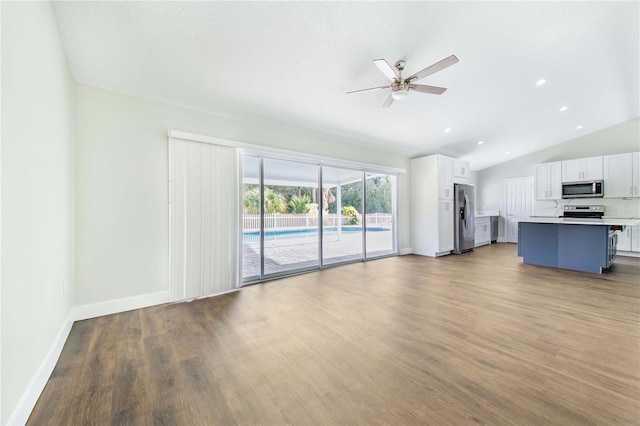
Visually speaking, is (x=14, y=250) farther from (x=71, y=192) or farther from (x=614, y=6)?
(x=614, y=6)

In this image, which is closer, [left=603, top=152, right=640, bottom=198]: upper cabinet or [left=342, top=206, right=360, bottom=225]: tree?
[left=342, top=206, right=360, bottom=225]: tree

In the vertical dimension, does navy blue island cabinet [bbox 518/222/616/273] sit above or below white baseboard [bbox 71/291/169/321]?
above

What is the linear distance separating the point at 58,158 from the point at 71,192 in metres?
0.61

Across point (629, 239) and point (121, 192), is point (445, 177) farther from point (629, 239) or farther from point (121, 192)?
point (121, 192)

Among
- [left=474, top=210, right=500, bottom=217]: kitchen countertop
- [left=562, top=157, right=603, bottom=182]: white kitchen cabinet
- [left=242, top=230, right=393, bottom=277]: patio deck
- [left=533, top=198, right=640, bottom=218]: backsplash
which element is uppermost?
[left=562, top=157, right=603, bottom=182]: white kitchen cabinet

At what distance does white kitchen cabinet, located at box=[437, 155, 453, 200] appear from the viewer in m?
6.11

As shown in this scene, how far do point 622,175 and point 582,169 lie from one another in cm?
71

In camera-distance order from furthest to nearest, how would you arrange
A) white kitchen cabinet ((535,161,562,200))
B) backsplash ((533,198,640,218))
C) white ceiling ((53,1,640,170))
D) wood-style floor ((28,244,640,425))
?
white kitchen cabinet ((535,161,562,200)) → backsplash ((533,198,640,218)) → white ceiling ((53,1,640,170)) → wood-style floor ((28,244,640,425))

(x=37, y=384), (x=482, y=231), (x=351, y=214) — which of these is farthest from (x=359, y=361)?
(x=482, y=231)

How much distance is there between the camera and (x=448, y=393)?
5.05 ft

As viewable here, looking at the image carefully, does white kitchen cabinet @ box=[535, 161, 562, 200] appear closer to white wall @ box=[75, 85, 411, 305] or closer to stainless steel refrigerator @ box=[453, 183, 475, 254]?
stainless steel refrigerator @ box=[453, 183, 475, 254]

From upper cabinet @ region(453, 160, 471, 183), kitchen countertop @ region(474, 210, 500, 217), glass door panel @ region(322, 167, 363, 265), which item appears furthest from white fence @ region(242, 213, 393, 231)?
kitchen countertop @ region(474, 210, 500, 217)

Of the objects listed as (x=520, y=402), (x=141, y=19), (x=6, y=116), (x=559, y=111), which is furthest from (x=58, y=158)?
(x=559, y=111)

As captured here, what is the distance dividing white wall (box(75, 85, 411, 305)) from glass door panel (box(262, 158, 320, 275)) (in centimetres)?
142
